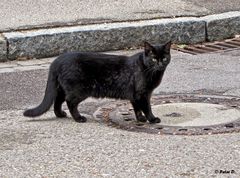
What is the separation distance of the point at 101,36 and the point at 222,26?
6.00ft

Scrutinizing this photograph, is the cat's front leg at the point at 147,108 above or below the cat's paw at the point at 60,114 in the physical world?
above

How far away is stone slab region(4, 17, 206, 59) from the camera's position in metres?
9.13

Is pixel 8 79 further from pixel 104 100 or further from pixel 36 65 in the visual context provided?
pixel 104 100

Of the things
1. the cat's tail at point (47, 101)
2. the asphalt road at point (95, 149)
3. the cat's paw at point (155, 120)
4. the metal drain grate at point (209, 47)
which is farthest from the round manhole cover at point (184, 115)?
the metal drain grate at point (209, 47)

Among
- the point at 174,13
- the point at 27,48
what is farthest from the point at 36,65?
the point at 174,13

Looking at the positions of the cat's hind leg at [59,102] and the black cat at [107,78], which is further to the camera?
the cat's hind leg at [59,102]

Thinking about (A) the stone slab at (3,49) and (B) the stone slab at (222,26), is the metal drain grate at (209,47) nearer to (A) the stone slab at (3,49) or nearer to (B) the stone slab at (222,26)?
(B) the stone slab at (222,26)

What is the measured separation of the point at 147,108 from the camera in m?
6.45

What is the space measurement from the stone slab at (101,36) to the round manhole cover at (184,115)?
2.22 m

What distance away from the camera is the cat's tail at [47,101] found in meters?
6.54

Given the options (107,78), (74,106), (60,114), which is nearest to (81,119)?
(74,106)

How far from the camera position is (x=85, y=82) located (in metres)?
6.53

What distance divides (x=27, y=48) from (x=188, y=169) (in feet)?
14.6

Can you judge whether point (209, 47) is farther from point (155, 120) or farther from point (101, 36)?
point (155, 120)
